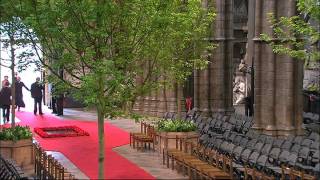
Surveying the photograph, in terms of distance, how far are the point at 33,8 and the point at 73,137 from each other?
34.6ft

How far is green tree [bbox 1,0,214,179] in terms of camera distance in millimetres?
10273

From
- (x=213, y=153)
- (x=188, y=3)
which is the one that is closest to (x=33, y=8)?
(x=213, y=153)

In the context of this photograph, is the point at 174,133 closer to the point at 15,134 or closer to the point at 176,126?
the point at 176,126

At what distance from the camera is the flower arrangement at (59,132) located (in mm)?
20781

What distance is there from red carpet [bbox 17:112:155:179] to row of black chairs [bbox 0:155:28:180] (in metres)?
2.64

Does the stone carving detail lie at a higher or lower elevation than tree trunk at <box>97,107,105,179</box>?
higher

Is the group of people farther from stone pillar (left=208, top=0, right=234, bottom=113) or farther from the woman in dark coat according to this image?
stone pillar (left=208, top=0, right=234, bottom=113)

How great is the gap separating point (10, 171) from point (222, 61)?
15.2 m

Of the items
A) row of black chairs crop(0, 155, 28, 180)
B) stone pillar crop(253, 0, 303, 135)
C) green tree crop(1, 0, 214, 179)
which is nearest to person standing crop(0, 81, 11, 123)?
stone pillar crop(253, 0, 303, 135)

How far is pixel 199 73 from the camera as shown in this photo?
80.4 ft

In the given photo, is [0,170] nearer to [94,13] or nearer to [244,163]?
[94,13]

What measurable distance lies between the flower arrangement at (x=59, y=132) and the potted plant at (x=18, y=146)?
6496 millimetres

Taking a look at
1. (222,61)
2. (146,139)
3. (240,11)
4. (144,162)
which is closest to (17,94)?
(222,61)

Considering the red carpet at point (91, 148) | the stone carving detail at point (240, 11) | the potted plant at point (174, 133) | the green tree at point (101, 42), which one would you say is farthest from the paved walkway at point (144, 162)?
the stone carving detail at point (240, 11)
